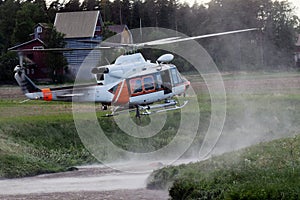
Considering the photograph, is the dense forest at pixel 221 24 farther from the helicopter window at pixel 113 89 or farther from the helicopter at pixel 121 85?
the helicopter window at pixel 113 89

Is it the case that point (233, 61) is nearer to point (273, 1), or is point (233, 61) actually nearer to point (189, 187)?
point (273, 1)

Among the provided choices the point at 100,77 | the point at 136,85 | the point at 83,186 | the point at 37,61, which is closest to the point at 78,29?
the point at 37,61

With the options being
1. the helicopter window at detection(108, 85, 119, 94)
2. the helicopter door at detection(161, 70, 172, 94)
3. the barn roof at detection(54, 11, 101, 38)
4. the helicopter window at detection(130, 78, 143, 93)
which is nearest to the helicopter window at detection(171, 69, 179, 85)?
the helicopter door at detection(161, 70, 172, 94)

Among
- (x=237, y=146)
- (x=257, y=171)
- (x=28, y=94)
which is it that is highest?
(x=28, y=94)

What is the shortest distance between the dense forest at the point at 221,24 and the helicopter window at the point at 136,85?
27.6 meters

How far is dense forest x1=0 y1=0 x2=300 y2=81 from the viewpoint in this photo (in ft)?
194

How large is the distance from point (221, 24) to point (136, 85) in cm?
3806

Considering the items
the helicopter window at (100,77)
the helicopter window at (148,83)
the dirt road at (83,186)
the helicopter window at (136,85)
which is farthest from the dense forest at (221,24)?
the dirt road at (83,186)

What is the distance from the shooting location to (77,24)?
214 ft

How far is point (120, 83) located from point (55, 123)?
7.08m

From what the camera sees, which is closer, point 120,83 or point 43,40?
point 120,83

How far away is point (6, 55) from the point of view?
58500mm

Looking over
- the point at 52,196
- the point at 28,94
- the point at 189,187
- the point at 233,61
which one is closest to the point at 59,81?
the point at 233,61

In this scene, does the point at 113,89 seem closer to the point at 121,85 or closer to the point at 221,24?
the point at 121,85
